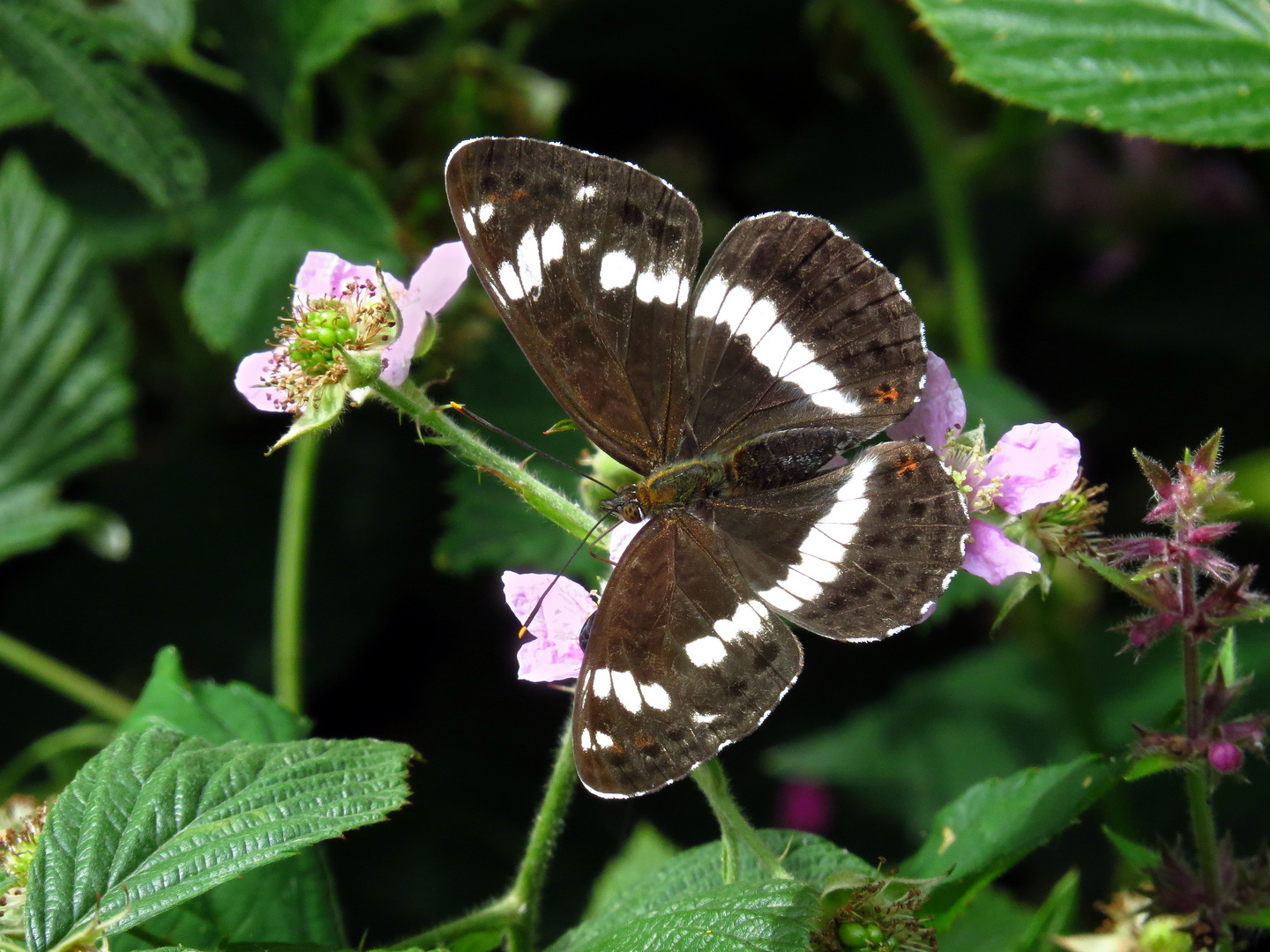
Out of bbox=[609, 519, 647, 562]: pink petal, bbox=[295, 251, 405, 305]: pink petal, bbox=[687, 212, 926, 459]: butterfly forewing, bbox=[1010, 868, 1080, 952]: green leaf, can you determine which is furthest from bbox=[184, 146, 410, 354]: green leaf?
bbox=[1010, 868, 1080, 952]: green leaf

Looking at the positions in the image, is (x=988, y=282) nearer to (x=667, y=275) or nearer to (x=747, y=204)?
(x=747, y=204)

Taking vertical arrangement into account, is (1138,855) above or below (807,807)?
above

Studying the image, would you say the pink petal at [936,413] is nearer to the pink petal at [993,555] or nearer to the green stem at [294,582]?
the pink petal at [993,555]

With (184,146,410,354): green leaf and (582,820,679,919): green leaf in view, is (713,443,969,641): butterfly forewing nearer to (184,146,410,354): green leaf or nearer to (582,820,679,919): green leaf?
(582,820,679,919): green leaf

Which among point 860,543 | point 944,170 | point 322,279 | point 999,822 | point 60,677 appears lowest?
point 60,677

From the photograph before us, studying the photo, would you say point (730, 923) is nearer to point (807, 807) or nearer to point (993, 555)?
point (993, 555)

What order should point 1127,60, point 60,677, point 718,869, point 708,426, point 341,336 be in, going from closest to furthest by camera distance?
1. point 718,869
2. point 341,336
3. point 708,426
4. point 1127,60
5. point 60,677

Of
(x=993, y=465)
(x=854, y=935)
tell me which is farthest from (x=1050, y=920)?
(x=993, y=465)
